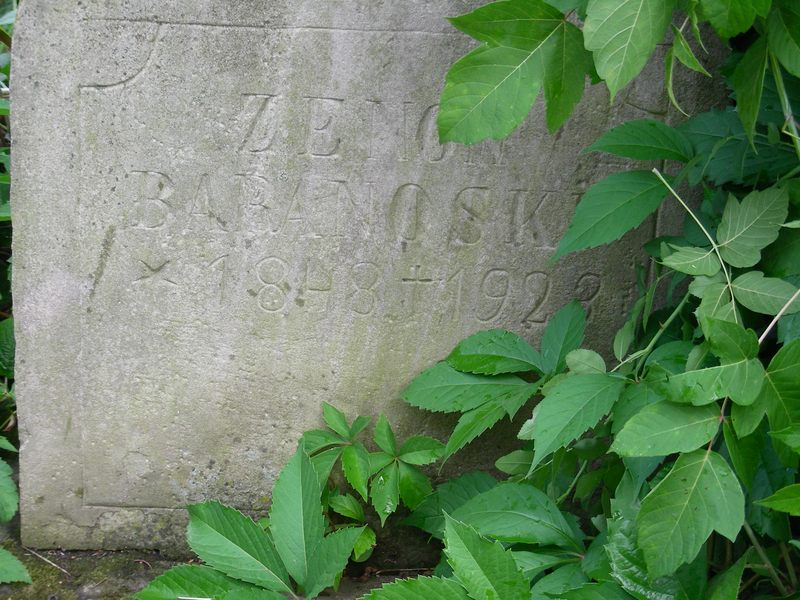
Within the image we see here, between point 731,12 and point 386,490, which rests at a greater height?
point 731,12

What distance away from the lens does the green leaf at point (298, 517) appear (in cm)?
162

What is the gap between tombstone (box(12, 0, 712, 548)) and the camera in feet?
6.44

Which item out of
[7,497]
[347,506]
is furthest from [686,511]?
[7,497]

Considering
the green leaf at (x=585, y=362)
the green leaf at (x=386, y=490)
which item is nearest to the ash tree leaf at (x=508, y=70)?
the green leaf at (x=585, y=362)

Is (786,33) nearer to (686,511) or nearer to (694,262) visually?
(694,262)

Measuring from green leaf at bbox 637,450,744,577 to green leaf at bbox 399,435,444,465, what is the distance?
85 cm

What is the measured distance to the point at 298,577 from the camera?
5.29 feet

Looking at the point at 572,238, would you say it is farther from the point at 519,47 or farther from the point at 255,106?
the point at 255,106

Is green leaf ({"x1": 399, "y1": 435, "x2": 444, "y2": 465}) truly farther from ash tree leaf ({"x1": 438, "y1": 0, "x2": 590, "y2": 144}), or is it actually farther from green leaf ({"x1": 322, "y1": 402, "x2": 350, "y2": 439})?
ash tree leaf ({"x1": 438, "y1": 0, "x2": 590, "y2": 144})

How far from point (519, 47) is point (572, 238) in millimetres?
504

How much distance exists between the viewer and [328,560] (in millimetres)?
1604

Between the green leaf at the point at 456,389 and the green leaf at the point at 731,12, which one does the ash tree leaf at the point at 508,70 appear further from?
the green leaf at the point at 456,389

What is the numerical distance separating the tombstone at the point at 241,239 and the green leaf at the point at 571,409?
0.57 metres

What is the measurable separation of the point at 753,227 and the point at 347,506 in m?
1.22
